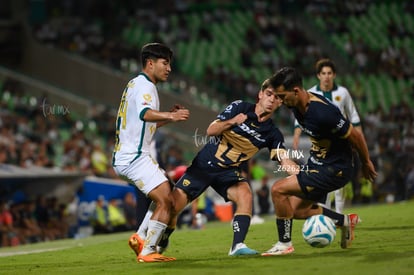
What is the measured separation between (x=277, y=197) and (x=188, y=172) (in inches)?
46.2

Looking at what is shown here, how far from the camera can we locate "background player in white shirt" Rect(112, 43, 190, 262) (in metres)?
9.96

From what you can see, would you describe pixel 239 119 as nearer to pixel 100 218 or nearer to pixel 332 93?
pixel 332 93

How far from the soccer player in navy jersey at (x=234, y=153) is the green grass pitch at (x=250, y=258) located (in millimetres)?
689

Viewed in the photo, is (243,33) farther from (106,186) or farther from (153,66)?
(153,66)

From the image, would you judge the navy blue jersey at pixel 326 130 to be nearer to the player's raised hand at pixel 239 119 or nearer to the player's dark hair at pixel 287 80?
the player's dark hair at pixel 287 80

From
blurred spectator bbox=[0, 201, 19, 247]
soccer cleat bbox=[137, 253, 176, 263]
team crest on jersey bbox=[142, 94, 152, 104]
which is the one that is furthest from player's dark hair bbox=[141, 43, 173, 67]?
blurred spectator bbox=[0, 201, 19, 247]

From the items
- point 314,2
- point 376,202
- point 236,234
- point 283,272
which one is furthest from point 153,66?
point 314,2

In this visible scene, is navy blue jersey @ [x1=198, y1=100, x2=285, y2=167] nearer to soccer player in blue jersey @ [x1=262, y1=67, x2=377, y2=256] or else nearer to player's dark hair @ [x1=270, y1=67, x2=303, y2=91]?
soccer player in blue jersey @ [x1=262, y1=67, x2=377, y2=256]

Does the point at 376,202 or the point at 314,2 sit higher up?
the point at 314,2

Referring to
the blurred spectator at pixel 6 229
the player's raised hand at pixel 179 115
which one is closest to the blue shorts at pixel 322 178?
the player's raised hand at pixel 179 115

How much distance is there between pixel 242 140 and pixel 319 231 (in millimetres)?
1495

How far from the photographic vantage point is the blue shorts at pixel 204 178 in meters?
10.6

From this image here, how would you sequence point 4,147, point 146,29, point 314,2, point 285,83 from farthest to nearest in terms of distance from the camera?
point 314,2
point 146,29
point 4,147
point 285,83

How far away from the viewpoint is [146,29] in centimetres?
3459
